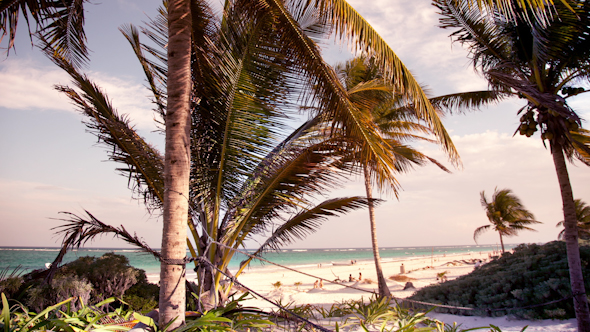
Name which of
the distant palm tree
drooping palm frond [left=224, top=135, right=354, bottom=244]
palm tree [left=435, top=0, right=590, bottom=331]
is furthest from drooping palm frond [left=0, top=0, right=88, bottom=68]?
the distant palm tree

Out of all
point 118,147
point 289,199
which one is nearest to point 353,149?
point 289,199

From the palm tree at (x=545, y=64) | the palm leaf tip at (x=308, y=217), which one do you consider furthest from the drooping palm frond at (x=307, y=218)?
the palm tree at (x=545, y=64)

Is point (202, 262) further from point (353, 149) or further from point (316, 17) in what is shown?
point (316, 17)

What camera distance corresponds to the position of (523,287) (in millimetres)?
7160

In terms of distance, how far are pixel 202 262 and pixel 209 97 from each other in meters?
2.11

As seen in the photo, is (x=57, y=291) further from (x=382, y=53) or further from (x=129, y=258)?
(x=129, y=258)

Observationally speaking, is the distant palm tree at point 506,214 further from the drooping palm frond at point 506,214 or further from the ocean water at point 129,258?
the ocean water at point 129,258

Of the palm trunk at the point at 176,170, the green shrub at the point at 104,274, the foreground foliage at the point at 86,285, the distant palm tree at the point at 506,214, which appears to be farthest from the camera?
the distant palm tree at the point at 506,214

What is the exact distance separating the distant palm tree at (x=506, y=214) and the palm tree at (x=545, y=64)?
17705 millimetres

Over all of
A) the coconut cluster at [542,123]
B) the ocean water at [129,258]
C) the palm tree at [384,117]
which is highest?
the palm tree at [384,117]

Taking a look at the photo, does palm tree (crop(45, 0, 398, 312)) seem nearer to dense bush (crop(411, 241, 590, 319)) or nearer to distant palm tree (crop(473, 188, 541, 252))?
dense bush (crop(411, 241, 590, 319))

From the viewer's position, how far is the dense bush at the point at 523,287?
245 inches

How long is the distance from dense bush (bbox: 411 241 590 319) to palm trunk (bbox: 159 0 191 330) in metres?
6.39

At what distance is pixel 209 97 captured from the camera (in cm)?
425
